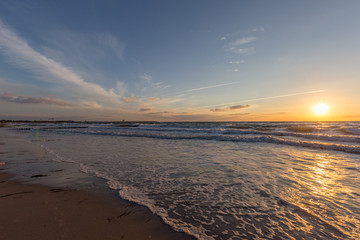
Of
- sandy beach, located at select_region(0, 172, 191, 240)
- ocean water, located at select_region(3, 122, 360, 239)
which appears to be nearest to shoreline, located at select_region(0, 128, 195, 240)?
sandy beach, located at select_region(0, 172, 191, 240)

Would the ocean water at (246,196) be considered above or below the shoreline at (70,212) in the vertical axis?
below

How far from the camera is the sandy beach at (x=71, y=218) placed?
2715mm

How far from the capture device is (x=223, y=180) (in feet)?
17.9

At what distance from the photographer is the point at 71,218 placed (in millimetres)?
3154

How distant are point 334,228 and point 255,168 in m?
3.85

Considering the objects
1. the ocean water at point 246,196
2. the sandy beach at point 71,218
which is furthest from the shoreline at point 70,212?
the ocean water at point 246,196

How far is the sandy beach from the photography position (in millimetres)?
2715

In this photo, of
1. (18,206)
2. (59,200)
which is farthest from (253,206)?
(18,206)

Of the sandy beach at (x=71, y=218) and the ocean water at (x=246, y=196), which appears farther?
the ocean water at (x=246, y=196)

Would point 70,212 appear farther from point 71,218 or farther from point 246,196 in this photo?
point 246,196

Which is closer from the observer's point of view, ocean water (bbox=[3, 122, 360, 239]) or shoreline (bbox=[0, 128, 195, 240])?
shoreline (bbox=[0, 128, 195, 240])

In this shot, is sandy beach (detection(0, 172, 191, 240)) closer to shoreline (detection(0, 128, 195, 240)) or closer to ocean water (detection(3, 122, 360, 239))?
shoreline (detection(0, 128, 195, 240))

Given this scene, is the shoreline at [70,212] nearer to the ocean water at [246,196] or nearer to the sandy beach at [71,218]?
the sandy beach at [71,218]

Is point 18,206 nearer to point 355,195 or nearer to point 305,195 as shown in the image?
point 305,195
